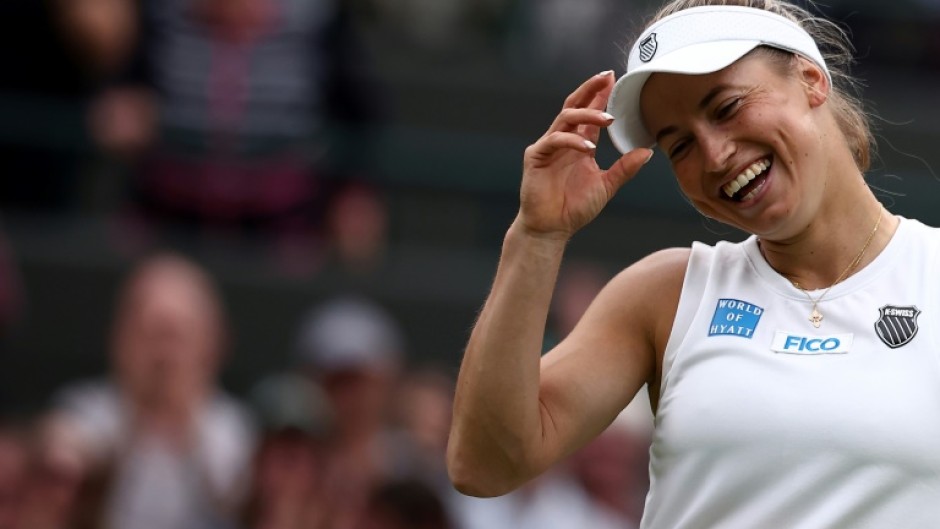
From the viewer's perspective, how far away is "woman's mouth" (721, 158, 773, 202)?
114 inches

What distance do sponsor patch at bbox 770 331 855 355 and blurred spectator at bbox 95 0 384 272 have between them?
4282mm

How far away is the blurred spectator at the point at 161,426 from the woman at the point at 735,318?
294cm

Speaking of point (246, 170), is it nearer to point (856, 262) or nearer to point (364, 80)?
point (364, 80)

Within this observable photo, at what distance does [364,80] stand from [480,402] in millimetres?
4864

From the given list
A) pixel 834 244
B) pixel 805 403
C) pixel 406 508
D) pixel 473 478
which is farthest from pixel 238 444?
pixel 805 403

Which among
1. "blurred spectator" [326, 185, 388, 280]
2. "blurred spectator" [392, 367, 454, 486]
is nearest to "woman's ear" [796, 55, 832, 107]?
"blurred spectator" [392, 367, 454, 486]

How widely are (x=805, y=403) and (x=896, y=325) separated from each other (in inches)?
8.2

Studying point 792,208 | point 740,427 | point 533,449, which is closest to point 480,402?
point 533,449

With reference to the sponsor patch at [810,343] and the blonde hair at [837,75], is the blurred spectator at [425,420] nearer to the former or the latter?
the blonde hair at [837,75]

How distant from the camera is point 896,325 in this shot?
112 inches

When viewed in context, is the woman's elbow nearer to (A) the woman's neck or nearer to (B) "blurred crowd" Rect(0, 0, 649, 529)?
(A) the woman's neck

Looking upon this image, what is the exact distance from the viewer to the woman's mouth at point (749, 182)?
9.47 ft

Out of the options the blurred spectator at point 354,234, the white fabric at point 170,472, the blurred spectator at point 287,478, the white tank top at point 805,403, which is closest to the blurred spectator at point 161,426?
the white fabric at point 170,472

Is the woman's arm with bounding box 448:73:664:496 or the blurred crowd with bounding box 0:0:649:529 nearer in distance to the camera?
the woman's arm with bounding box 448:73:664:496
